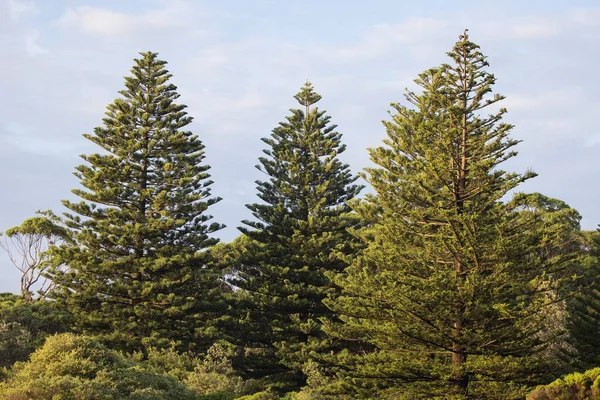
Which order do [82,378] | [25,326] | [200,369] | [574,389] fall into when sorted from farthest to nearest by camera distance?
[25,326] < [200,369] < [82,378] < [574,389]

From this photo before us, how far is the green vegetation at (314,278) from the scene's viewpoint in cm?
1933

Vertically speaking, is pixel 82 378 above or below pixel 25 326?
below

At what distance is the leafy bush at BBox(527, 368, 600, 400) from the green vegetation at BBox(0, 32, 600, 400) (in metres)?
0.06

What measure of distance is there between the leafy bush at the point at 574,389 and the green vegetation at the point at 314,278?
56 millimetres

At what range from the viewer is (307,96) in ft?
111

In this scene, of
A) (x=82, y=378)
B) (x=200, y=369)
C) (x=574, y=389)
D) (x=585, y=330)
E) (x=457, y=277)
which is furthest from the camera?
(x=585, y=330)

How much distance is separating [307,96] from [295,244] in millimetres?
7041

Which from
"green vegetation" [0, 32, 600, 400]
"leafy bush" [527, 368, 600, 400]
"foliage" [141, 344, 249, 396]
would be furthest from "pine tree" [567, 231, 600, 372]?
"foliage" [141, 344, 249, 396]

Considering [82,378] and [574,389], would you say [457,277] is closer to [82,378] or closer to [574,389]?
[574,389]

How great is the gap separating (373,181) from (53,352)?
38.4 feet

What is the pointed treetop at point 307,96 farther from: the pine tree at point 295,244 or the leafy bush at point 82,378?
the leafy bush at point 82,378

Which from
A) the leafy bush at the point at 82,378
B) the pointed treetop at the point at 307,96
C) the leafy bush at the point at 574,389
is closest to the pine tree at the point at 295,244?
the pointed treetop at the point at 307,96

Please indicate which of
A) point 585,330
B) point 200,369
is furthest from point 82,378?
point 585,330

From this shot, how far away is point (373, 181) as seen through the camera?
24.7 m
